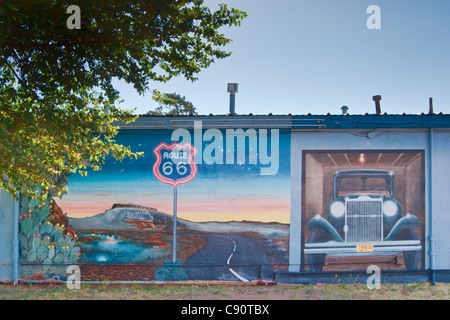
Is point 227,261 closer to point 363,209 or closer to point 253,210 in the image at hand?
point 253,210

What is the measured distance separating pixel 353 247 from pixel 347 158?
2.01 meters

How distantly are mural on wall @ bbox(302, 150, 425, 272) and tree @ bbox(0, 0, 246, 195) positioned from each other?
4.42m

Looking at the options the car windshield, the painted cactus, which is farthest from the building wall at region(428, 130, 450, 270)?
the painted cactus

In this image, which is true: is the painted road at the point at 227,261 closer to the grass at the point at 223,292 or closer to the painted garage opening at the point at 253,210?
the painted garage opening at the point at 253,210

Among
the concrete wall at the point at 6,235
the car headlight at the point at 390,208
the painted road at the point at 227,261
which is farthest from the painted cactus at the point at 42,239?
the car headlight at the point at 390,208

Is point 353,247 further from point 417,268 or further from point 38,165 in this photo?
point 38,165

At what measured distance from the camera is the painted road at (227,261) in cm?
1046

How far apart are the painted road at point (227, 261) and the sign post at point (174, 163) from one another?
1.47 metres

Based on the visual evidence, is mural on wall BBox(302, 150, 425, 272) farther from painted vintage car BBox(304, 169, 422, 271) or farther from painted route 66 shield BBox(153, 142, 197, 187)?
painted route 66 shield BBox(153, 142, 197, 187)

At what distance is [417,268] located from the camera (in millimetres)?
10516

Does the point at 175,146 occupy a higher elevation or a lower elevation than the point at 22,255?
higher

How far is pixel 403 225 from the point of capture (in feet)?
34.7
